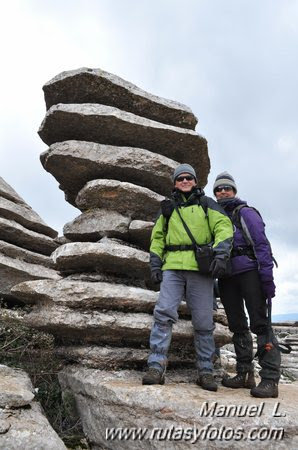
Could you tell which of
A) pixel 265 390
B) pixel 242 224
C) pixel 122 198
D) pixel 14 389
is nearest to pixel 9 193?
pixel 122 198

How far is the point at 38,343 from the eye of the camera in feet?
31.0

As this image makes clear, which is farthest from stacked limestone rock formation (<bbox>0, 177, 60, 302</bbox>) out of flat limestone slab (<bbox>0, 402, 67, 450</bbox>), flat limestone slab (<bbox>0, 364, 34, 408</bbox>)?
flat limestone slab (<bbox>0, 402, 67, 450</bbox>)

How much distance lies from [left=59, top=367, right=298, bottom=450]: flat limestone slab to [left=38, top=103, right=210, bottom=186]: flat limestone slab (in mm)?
5626

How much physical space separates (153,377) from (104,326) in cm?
143

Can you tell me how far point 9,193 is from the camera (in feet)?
48.7

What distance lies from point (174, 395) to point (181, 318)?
2.49m

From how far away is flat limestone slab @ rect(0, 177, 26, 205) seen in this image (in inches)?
576

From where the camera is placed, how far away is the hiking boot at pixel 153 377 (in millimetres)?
6367

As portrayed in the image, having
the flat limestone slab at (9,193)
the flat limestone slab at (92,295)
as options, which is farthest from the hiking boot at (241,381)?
the flat limestone slab at (9,193)

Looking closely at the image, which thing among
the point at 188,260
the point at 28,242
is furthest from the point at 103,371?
the point at 28,242

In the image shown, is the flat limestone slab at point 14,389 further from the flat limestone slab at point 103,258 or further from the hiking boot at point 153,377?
the flat limestone slab at point 103,258

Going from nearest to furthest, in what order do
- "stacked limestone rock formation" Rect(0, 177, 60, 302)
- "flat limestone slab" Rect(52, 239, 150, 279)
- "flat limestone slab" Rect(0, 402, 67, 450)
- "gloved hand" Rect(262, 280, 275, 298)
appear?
"flat limestone slab" Rect(0, 402, 67, 450)
"gloved hand" Rect(262, 280, 275, 298)
"flat limestone slab" Rect(52, 239, 150, 279)
"stacked limestone rock formation" Rect(0, 177, 60, 302)

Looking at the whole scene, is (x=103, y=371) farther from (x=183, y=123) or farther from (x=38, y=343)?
(x=183, y=123)

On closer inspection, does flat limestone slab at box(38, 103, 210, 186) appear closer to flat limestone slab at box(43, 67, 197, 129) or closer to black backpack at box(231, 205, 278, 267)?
flat limestone slab at box(43, 67, 197, 129)
